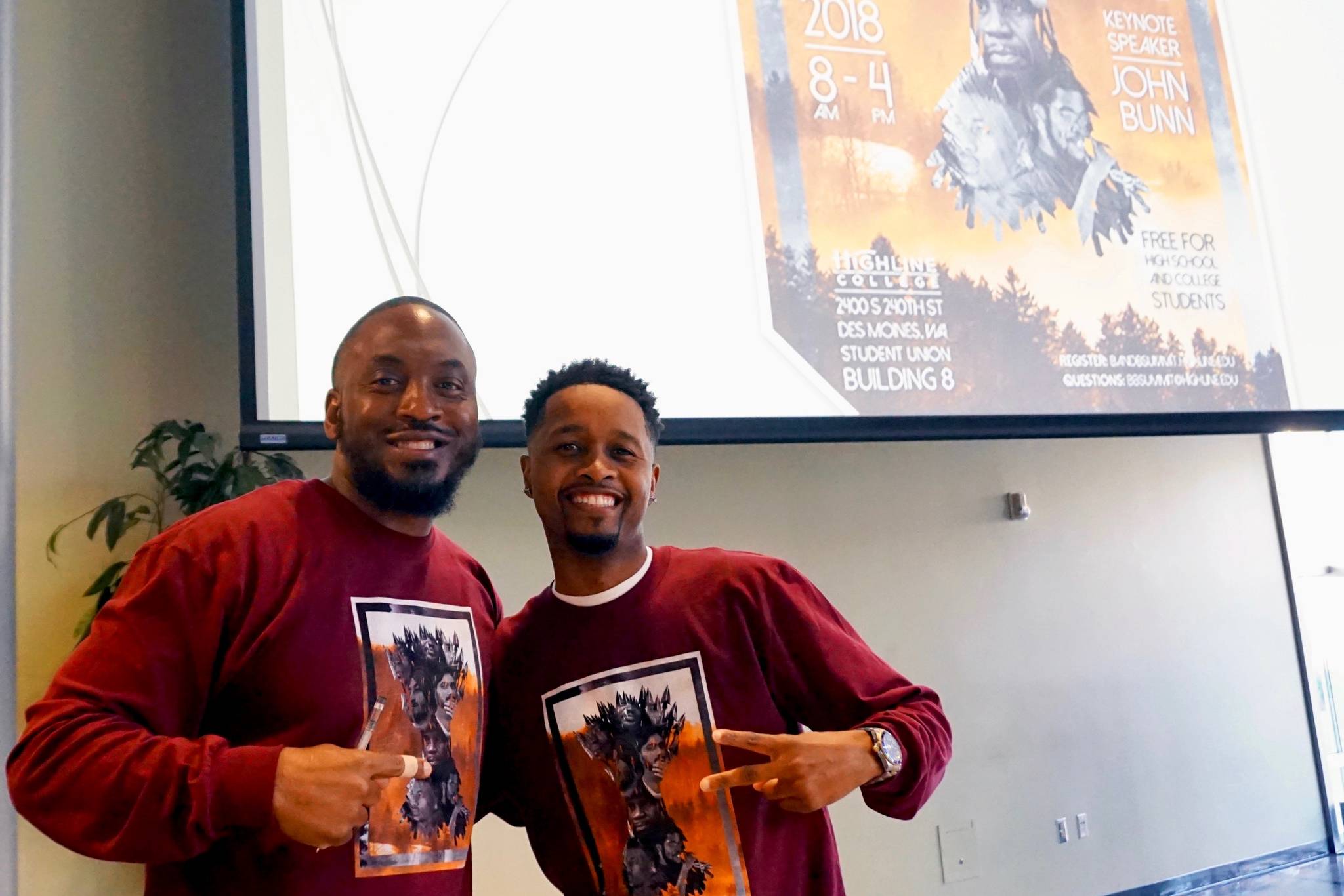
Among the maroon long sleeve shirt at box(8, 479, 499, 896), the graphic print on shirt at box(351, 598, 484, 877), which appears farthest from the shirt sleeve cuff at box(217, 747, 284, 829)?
the graphic print on shirt at box(351, 598, 484, 877)

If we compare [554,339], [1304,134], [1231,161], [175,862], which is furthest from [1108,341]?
[175,862]

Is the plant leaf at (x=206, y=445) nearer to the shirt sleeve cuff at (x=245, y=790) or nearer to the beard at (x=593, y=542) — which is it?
the beard at (x=593, y=542)

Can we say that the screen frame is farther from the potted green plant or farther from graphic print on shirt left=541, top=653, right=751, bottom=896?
graphic print on shirt left=541, top=653, right=751, bottom=896

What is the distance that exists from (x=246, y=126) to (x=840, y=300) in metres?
1.59

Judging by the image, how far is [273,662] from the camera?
3.88 feet

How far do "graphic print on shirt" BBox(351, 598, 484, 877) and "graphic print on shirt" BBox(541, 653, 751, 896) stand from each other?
0.42 feet

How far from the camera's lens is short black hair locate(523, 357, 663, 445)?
146cm

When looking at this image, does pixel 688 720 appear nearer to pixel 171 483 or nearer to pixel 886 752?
pixel 886 752

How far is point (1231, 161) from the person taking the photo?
3.49m

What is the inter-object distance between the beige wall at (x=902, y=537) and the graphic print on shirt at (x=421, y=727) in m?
1.51

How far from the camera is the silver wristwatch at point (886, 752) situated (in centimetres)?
123

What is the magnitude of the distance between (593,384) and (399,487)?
30 cm

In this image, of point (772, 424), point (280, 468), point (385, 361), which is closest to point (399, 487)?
point (385, 361)

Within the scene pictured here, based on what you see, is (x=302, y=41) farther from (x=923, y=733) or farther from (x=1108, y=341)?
(x=1108, y=341)
